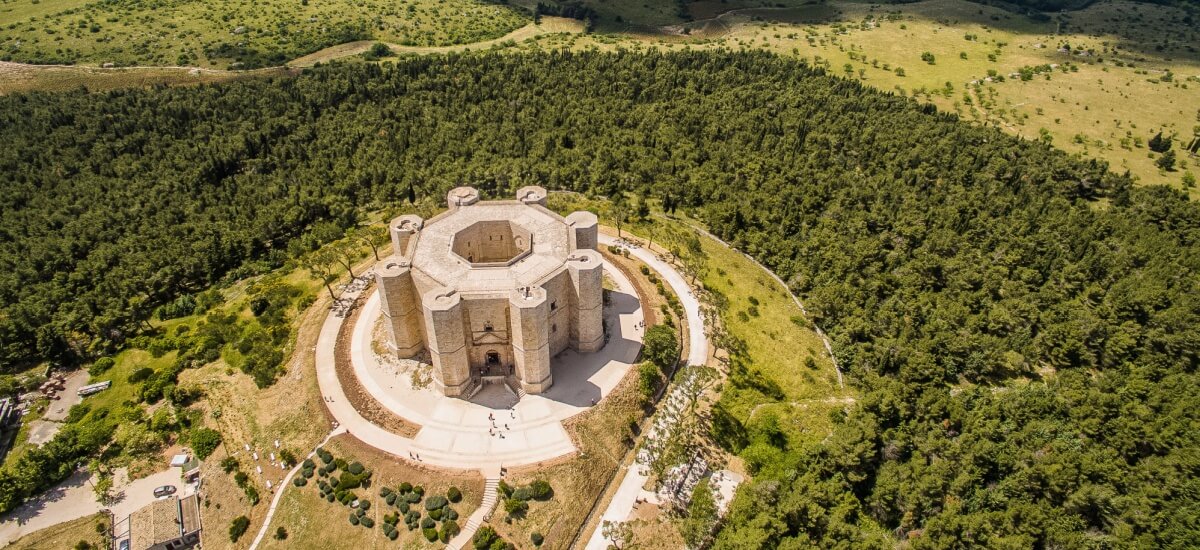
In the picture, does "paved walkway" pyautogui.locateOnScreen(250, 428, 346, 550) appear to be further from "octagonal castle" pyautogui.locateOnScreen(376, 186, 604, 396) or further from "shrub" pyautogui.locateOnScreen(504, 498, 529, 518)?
"shrub" pyautogui.locateOnScreen(504, 498, 529, 518)

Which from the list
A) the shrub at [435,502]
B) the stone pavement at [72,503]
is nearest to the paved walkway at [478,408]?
the shrub at [435,502]

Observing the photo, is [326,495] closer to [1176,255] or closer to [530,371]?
[530,371]

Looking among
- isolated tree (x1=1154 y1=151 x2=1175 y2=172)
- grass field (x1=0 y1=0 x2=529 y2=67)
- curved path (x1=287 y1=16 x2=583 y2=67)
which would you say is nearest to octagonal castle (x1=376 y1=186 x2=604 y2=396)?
curved path (x1=287 y1=16 x2=583 y2=67)

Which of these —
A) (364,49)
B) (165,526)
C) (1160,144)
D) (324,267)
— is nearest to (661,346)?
(165,526)

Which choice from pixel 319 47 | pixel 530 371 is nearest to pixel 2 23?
pixel 319 47

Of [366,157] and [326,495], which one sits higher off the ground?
[366,157]

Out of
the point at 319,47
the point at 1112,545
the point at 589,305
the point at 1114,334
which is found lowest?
the point at 1112,545

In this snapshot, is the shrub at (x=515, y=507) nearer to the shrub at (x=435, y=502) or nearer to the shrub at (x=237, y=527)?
the shrub at (x=435, y=502)

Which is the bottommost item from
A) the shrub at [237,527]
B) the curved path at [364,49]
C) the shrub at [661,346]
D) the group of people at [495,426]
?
the shrub at [237,527]
